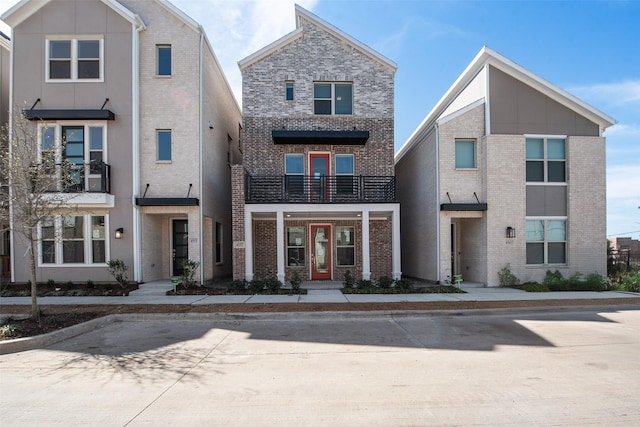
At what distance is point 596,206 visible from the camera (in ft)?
47.5

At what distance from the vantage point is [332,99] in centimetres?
1537

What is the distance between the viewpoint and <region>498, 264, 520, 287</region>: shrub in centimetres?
1380

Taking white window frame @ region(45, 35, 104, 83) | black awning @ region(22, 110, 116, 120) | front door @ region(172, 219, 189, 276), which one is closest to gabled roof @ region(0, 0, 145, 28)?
white window frame @ region(45, 35, 104, 83)

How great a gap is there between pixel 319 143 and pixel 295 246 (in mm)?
4538

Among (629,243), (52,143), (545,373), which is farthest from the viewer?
(629,243)

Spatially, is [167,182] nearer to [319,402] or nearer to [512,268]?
[319,402]

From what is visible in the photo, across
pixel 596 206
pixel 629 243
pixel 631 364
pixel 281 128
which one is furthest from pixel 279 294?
pixel 629 243

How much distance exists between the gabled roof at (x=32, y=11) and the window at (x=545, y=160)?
53.3ft

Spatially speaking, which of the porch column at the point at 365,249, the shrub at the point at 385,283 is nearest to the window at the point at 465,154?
the porch column at the point at 365,249

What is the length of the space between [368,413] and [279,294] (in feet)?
26.7

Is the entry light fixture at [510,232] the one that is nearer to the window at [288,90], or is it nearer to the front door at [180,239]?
the window at [288,90]

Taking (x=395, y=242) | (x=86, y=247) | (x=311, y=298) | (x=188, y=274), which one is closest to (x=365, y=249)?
(x=395, y=242)

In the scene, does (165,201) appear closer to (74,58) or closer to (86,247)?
(86,247)

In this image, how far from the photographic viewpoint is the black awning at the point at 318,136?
14.5 metres
